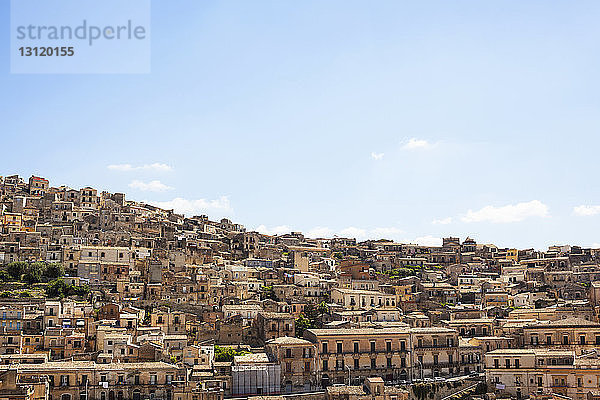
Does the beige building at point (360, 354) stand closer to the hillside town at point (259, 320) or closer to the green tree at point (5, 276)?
the hillside town at point (259, 320)

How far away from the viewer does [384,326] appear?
56.7 metres

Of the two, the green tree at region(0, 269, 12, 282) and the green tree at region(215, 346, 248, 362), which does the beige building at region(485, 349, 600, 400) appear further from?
the green tree at region(0, 269, 12, 282)

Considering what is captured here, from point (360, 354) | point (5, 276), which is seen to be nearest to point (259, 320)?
point (360, 354)

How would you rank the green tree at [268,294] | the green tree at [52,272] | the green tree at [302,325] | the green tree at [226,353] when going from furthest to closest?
the green tree at [268,294], the green tree at [52,272], the green tree at [302,325], the green tree at [226,353]

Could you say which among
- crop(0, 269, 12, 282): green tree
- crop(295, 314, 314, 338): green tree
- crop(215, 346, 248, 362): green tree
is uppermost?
crop(0, 269, 12, 282): green tree

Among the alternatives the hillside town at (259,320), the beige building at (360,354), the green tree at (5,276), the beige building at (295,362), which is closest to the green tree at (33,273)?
the hillside town at (259,320)

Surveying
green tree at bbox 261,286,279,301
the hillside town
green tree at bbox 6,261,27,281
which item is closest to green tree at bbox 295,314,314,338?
the hillside town

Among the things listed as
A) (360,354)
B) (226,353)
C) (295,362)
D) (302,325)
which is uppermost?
(302,325)

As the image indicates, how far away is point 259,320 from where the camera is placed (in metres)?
58.2

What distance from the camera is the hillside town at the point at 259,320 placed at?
46.6m

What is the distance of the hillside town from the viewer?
46.6 meters

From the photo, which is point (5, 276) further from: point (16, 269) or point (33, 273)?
point (33, 273)

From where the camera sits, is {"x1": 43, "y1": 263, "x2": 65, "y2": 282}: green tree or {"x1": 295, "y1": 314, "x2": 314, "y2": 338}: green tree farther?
{"x1": 43, "y1": 263, "x2": 65, "y2": 282}: green tree

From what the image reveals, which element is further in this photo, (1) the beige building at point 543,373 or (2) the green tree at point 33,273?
(2) the green tree at point 33,273
